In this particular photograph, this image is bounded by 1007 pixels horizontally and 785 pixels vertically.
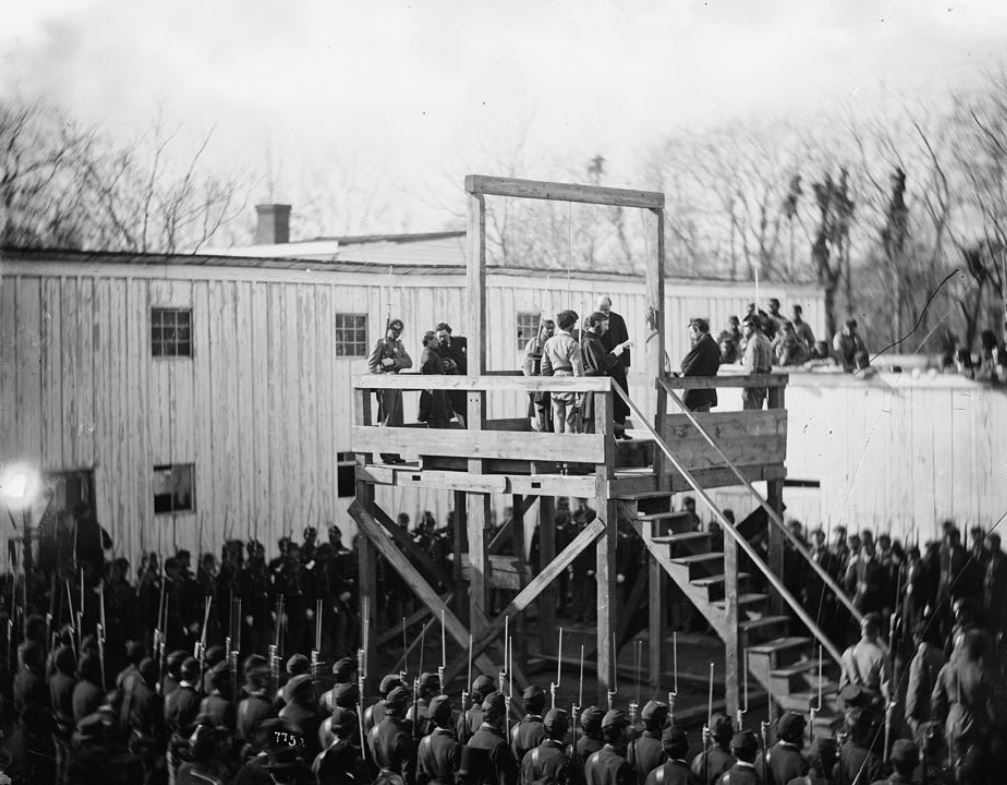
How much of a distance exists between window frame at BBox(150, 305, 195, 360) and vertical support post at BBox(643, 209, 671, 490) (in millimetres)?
5663

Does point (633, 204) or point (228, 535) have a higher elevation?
point (633, 204)

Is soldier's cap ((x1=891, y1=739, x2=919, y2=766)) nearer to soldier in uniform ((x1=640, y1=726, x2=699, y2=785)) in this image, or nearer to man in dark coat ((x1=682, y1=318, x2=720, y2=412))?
soldier in uniform ((x1=640, y1=726, x2=699, y2=785))

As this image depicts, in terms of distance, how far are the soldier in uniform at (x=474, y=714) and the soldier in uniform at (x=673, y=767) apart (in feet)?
5.17

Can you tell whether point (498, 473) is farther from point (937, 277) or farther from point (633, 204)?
point (937, 277)

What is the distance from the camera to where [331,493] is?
17.6 m

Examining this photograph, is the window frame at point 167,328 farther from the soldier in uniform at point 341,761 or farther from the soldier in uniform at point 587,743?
the soldier in uniform at point 587,743

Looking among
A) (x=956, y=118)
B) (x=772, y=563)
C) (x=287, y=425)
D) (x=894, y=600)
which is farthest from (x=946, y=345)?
(x=287, y=425)

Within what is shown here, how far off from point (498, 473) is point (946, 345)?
15.8 ft

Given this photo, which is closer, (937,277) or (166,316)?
(937,277)

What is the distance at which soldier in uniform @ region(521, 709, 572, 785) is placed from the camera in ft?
34.4

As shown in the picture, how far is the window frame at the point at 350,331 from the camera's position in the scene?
1800cm

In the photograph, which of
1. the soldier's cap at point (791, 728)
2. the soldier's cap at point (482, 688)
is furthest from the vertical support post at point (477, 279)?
the soldier's cap at point (791, 728)

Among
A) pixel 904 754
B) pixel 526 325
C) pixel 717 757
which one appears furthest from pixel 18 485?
pixel 904 754

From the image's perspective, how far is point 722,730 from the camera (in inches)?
418
